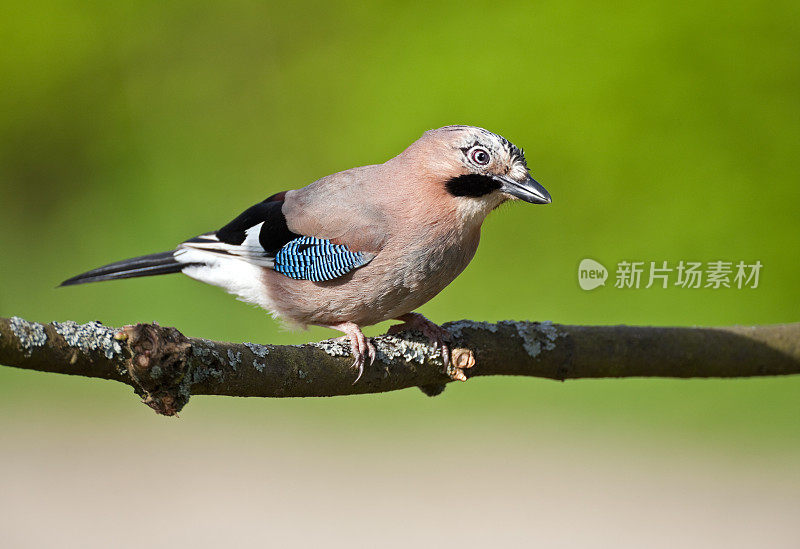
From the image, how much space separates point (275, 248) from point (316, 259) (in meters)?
0.23

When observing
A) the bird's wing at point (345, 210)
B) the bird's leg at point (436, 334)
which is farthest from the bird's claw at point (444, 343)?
the bird's wing at point (345, 210)

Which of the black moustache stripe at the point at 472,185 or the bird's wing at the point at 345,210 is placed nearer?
the black moustache stripe at the point at 472,185

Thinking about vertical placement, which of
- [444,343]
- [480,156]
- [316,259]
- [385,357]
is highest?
[480,156]

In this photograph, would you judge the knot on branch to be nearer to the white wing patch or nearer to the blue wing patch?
the blue wing patch

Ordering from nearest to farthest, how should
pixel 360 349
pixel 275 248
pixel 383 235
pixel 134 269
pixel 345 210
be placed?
pixel 360 349, pixel 383 235, pixel 345 210, pixel 275 248, pixel 134 269

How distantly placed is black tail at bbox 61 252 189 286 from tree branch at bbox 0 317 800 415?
1.13 metres

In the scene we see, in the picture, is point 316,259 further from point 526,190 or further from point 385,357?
point 526,190

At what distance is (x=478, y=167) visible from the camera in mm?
3396

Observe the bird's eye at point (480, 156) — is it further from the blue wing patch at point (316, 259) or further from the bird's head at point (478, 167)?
the blue wing patch at point (316, 259)

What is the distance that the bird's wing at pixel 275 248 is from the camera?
361 cm

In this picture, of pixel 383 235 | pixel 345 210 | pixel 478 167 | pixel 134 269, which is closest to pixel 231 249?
pixel 134 269

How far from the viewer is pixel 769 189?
6.89 metres

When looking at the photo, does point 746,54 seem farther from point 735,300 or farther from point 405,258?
point 405,258

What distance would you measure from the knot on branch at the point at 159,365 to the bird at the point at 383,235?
2.88ft
